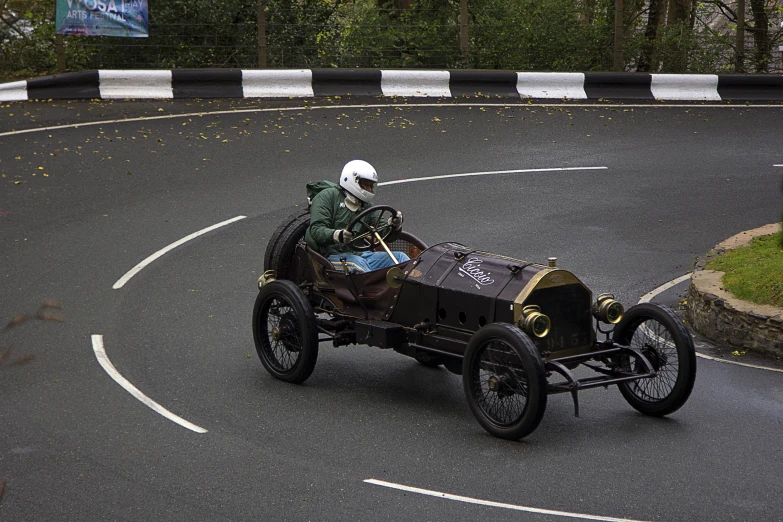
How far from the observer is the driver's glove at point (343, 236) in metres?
8.07

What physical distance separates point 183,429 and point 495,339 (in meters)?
2.25

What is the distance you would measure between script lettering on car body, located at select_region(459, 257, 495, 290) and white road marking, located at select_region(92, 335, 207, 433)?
7.05ft

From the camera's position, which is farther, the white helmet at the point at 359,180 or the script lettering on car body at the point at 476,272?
the white helmet at the point at 359,180

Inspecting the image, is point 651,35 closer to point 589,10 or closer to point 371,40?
point 589,10

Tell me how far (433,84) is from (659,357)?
484 inches

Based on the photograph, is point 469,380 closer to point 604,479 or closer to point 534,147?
point 604,479

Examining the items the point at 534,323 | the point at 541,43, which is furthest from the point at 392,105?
the point at 534,323

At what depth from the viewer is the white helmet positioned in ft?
28.0

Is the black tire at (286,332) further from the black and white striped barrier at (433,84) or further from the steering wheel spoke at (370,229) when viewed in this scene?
the black and white striped barrier at (433,84)

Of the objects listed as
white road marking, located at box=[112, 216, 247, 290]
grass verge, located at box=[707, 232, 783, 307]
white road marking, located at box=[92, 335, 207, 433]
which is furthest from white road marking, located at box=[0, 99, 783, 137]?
white road marking, located at box=[92, 335, 207, 433]

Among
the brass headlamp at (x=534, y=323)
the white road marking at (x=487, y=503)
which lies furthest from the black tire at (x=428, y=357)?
the white road marking at (x=487, y=503)

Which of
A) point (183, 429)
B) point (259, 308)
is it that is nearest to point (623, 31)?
point (259, 308)

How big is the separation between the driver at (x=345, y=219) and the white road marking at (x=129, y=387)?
177cm

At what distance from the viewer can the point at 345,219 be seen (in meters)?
8.60
